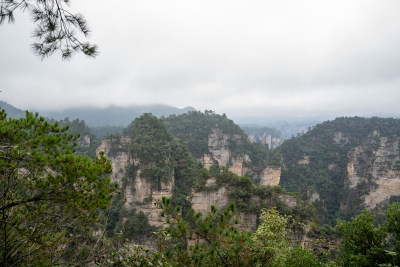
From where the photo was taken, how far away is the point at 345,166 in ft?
149

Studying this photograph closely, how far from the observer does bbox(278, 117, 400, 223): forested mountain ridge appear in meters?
36.3

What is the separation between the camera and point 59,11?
4.16 meters

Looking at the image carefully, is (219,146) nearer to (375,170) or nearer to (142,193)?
(142,193)

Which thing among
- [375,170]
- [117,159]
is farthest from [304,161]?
[117,159]

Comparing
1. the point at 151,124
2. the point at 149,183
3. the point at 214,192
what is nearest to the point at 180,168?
the point at 149,183

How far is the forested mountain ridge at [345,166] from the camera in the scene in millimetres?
36344

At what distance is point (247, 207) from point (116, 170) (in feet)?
84.3

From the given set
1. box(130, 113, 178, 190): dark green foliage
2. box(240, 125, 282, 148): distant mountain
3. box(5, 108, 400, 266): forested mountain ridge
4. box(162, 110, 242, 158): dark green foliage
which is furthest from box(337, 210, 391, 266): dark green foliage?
box(240, 125, 282, 148): distant mountain

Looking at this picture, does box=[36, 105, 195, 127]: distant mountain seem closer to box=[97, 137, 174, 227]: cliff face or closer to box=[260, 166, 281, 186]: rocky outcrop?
box=[260, 166, 281, 186]: rocky outcrop

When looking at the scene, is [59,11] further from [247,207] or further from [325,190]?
[325,190]

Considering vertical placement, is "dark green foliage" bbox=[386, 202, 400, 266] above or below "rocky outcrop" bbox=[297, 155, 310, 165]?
above

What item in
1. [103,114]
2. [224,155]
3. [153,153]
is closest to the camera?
[153,153]

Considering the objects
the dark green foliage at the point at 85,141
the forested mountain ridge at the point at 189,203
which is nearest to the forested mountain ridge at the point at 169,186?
the forested mountain ridge at the point at 189,203

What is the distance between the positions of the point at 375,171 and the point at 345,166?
26.4 ft
